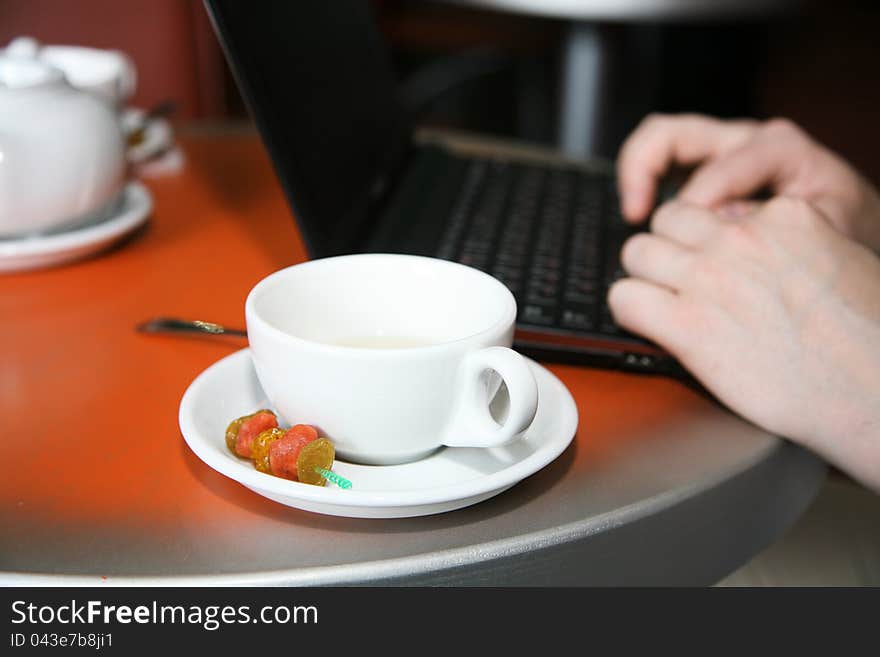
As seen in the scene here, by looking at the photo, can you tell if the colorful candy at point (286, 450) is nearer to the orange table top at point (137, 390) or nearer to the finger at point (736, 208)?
the orange table top at point (137, 390)

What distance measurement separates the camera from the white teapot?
24.8 inches

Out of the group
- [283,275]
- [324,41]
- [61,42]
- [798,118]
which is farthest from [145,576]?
[798,118]

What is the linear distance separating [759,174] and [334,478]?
49 cm

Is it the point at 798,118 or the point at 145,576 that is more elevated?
the point at 145,576

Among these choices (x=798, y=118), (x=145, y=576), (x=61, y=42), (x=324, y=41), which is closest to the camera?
(x=145, y=576)

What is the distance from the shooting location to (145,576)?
1.20 feet

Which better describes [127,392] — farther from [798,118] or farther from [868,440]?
[798,118]

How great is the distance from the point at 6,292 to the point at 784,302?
1.67 ft

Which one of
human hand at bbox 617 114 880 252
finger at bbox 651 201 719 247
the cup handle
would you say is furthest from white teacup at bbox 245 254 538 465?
human hand at bbox 617 114 880 252

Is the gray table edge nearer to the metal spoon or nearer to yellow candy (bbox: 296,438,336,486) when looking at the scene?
yellow candy (bbox: 296,438,336,486)

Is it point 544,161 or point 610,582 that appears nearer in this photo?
point 610,582

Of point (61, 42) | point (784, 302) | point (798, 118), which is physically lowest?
point (798, 118)

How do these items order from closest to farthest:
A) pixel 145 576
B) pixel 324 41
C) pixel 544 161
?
pixel 145 576, pixel 324 41, pixel 544 161

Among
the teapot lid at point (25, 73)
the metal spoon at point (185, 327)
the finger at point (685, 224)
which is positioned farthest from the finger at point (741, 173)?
the teapot lid at point (25, 73)
